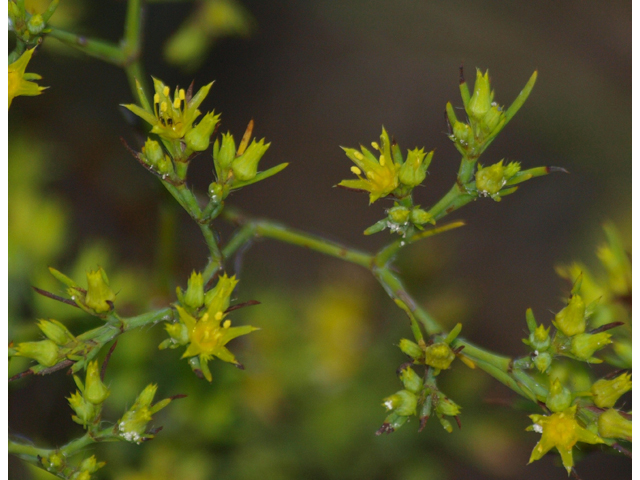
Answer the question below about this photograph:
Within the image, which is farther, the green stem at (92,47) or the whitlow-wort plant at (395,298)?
the green stem at (92,47)

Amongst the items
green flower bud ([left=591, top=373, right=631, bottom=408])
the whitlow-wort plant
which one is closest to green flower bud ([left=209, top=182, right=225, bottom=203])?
the whitlow-wort plant

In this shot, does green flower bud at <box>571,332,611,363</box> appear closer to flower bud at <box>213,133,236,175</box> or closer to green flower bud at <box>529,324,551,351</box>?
green flower bud at <box>529,324,551,351</box>

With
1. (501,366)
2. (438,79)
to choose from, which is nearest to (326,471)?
(501,366)

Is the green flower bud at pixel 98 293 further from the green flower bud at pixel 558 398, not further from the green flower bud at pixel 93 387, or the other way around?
the green flower bud at pixel 558 398

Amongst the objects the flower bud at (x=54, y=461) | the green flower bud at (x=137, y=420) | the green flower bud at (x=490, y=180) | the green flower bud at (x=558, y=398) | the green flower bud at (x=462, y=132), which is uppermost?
the green flower bud at (x=462, y=132)

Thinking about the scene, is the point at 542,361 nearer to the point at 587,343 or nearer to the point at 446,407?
the point at 587,343

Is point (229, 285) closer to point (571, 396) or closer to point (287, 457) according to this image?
point (571, 396)

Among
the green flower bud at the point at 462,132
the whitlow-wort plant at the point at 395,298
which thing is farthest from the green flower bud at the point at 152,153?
the green flower bud at the point at 462,132
